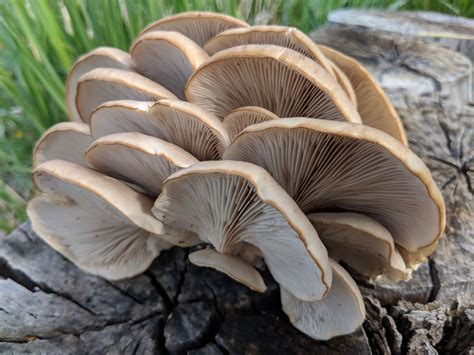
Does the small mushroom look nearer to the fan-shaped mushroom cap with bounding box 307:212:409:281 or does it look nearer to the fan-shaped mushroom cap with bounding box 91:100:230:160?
the fan-shaped mushroom cap with bounding box 91:100:230:160

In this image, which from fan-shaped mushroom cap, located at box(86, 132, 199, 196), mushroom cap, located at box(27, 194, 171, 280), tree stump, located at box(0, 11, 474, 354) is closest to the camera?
fan-shaped mushroom cap, located at box(86, 132, 199, 196)

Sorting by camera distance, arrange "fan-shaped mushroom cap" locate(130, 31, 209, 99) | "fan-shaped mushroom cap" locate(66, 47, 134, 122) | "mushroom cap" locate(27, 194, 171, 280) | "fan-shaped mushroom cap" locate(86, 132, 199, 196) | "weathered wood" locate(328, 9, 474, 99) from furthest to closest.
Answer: "weathered wood" locate(328, 9, 474, 99)
"fan-shaped mushroom cap" locate(66, 47, 134, 122)
"mushroom cap" locate(27, 194, 171, 280)
"fan-shaped mushroom cap" locate(130, 31, 209, 99)
"fan-shaped mushroom cap" locate(86, 132, 199, 196)

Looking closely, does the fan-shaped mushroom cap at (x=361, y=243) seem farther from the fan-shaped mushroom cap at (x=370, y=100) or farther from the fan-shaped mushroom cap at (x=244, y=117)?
the fan-shaped mushroom cap at (x=370, y=100)

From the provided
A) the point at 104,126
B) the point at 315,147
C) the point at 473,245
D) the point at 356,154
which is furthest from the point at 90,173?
the point at 473,245

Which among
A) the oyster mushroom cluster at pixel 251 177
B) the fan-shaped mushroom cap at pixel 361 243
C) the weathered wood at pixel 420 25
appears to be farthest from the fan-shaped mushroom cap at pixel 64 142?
the weathered wood at pixel 420 25

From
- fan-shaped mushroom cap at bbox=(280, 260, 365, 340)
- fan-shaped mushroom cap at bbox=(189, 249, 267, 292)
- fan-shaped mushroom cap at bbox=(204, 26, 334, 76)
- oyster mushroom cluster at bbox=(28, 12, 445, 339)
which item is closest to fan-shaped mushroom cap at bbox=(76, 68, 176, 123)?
oyster mushroom cluster at bbox=(28, 12, 445, 339)

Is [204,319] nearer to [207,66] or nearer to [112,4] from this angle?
[207,66]

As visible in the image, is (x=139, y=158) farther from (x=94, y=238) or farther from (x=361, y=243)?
(x=361, y=243)
